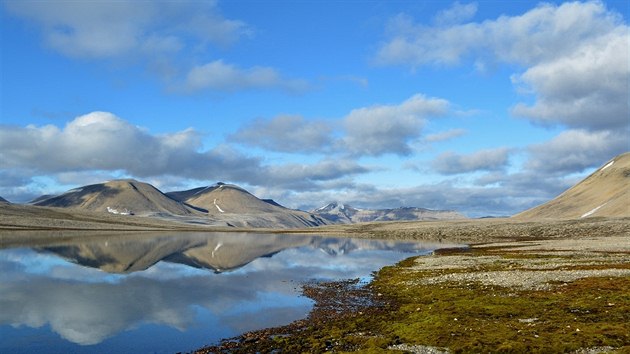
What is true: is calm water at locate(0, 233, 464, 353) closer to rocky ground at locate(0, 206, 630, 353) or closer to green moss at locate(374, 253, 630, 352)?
rocky ground at locate(0, 206, 630, 353)

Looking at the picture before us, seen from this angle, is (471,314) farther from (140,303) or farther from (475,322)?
(140,303)

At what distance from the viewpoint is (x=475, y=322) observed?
86.3ft

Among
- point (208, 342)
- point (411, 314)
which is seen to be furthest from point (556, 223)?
point (208, 342)

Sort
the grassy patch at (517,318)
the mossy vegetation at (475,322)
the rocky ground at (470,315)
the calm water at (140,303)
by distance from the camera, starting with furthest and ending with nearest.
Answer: the calm water at (140,303) → the rocky ground at (470,315) → the mossy vegetation at (475,322) → the grassy patch at (517,318)

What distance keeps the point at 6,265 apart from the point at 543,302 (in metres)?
68.5

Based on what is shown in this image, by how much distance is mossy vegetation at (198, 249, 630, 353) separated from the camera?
72.9 feet

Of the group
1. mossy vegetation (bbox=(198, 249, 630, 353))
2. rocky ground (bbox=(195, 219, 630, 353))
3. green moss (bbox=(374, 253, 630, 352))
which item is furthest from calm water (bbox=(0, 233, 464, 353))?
green moss (bbox=(374, 253, 630, 352))

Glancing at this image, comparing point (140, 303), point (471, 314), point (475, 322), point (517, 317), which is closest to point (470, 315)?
point (471, 314)

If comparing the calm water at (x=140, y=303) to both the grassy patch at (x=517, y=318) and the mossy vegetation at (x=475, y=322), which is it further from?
the grassy patch at (x=517, y=318)

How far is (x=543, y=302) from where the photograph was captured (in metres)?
30.3

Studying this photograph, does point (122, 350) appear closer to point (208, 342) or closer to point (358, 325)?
point (208, 342)

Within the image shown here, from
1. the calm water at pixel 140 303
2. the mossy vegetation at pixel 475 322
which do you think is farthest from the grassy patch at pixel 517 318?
the calm water at pixel 140 303

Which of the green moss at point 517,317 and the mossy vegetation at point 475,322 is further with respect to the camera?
the mossy vegetation at point 475,322

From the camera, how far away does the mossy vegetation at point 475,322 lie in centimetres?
2223
